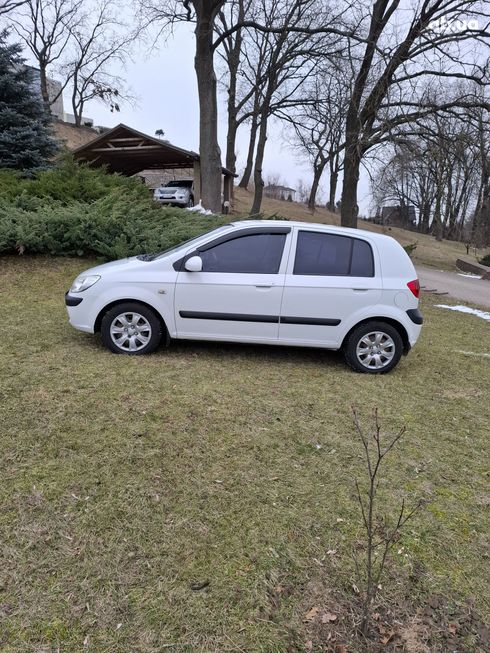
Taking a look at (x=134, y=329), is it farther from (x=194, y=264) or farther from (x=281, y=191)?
(x=281, y=191)

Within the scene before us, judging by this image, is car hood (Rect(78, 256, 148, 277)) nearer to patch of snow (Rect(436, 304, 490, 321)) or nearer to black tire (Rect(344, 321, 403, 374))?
black tire (Rect(344, 321, 403, 374))

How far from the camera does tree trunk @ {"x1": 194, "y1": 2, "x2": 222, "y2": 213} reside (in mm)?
13719

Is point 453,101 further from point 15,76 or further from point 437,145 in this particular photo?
point 15,76

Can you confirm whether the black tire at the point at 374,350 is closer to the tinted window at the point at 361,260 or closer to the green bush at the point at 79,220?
the tinted window at the point at 361,260

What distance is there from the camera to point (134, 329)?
4.90 metres

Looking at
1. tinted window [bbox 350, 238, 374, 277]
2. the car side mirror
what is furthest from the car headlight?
tinted window [bbox 350, 238, 374, 277]

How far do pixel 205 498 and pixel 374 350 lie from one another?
9.78 feet

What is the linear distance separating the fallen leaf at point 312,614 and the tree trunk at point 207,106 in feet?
43.9

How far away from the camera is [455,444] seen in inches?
139

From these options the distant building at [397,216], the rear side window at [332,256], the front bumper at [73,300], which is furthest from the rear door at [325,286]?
the distant building at [397,216]

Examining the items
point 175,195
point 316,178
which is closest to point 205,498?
point 175,195

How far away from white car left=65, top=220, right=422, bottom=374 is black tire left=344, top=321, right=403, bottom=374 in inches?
0.4

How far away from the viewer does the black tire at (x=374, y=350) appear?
492 cm

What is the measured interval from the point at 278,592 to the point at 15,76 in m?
13.9
